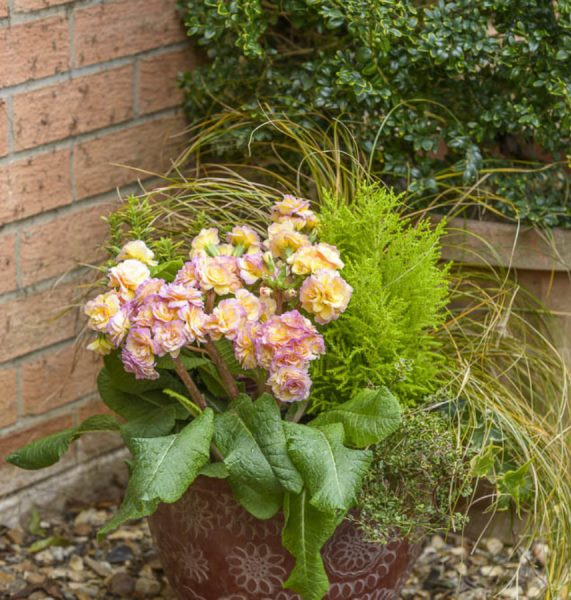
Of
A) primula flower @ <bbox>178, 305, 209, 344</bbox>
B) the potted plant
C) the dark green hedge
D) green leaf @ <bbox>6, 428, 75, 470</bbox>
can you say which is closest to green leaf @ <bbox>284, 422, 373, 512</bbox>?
the potted plant

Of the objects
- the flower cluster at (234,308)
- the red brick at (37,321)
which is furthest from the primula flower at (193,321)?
the red brick at (37,321)

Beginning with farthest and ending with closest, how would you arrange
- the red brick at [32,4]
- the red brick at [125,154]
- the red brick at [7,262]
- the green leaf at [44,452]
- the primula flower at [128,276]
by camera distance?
1. the red brick at [125,154]
2. the red brick at [7,262]
3. the red brick at [32,4]
4. the green leaf at [44,452]
5. the primula flower at [128,276]

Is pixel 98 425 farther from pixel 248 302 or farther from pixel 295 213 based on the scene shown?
pixel 295 213

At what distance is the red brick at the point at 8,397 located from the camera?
2.41 metres

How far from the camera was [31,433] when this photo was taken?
2486 mm

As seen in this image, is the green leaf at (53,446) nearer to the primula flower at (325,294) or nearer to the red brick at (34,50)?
the primula flower at (325,294)

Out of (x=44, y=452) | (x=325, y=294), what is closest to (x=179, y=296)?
(x=325, y=294)

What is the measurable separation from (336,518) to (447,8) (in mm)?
1130

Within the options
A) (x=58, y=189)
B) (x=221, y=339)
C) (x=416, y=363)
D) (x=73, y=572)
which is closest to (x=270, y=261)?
(x=221, y=339)

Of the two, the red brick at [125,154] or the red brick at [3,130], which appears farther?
the red brick at [125,154]

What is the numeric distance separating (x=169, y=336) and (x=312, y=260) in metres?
0.28

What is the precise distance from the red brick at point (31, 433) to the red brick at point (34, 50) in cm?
78

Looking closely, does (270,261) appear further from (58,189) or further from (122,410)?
(58,189)

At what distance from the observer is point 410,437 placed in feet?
6.21
